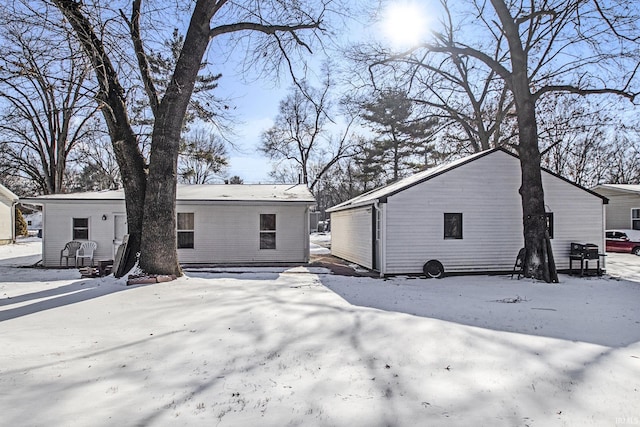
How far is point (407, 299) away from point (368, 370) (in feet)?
13.3

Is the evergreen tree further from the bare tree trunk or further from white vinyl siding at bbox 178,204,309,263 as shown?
the bare tree trunk

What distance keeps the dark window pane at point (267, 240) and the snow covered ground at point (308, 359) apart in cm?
664

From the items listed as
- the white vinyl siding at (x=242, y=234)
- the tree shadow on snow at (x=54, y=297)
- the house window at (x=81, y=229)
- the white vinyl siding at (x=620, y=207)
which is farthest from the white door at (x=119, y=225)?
the white vinyl siding at (x=620, y=207)

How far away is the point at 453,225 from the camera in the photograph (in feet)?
40.0

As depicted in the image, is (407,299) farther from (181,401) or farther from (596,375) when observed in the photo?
(181,401)

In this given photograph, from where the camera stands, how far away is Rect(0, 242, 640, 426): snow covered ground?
2975 millimetres

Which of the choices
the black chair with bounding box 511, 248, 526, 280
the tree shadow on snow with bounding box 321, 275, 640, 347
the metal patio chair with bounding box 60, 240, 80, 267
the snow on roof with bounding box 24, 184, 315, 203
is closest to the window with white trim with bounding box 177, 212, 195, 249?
the snow on roof with bounding box 24, 184, 315, 203

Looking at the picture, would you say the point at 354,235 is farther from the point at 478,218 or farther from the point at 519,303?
the point at 519,303

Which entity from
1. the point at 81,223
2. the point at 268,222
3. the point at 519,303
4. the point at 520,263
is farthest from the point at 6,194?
the point at 519,303

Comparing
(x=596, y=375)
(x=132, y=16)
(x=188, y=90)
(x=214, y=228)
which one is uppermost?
(x=132, y=16)

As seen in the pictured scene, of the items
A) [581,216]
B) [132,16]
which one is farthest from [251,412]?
[581,216]

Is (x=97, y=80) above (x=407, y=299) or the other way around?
above

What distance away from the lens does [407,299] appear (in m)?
7.70

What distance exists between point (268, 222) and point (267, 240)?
0.70 meters
